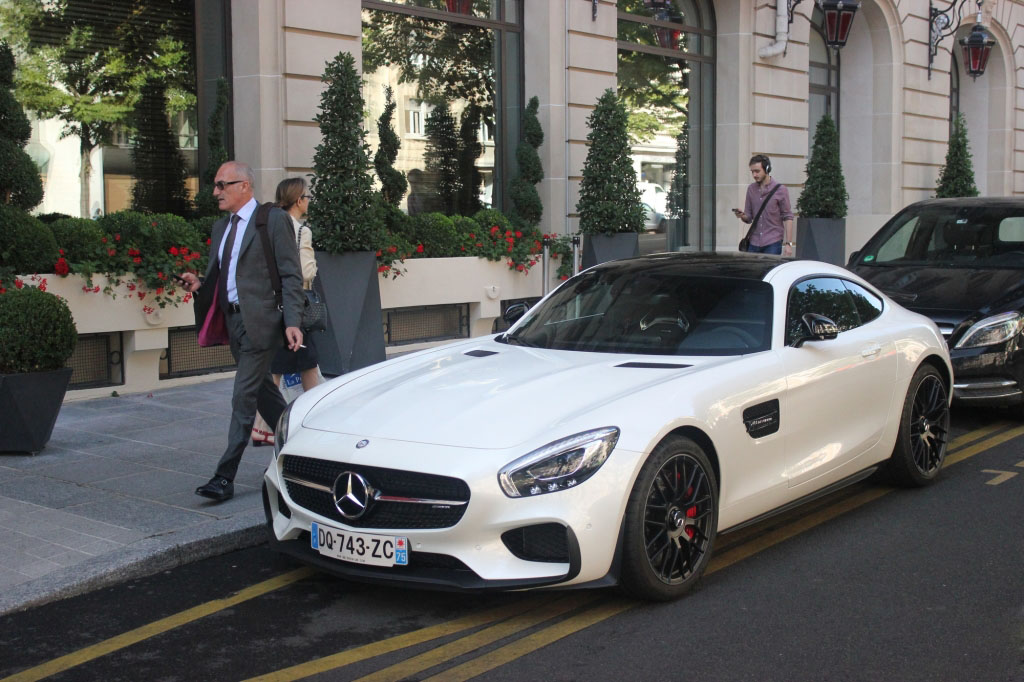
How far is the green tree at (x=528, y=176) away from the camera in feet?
46.7

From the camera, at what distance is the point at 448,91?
46.4 ft

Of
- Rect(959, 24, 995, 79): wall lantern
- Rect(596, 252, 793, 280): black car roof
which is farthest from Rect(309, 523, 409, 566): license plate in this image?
Rect(959, 24, 995, 79): wall lantern

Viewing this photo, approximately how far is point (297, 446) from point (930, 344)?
3.97 meters

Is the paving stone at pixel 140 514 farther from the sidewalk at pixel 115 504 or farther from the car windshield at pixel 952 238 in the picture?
the car windshield at pixel 952 238

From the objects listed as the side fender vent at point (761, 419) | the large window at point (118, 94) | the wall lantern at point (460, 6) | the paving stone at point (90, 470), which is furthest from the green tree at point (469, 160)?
the side fender vent at point (761, 419)

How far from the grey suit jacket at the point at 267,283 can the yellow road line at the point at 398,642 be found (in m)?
2.27

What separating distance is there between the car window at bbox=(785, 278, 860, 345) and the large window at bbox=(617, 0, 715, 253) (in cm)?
1010

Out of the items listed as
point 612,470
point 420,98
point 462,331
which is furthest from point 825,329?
point 420,98

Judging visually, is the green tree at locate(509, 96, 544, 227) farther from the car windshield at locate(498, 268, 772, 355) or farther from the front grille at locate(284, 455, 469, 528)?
the front grille at locate(284, 455, 469, 528)

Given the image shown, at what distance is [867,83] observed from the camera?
21750 mm

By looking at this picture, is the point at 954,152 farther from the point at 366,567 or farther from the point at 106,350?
the point at 366,567

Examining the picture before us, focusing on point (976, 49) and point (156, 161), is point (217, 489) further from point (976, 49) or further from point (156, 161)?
point (976, 49)

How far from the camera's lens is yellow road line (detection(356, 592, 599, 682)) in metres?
4.26

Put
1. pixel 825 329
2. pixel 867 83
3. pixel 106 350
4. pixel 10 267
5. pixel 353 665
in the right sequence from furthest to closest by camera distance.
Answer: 1. pixel 867 83
2. pixel 106 350
3. pixel 10 267
4. pixel 825 329
5. pixel 353 665
